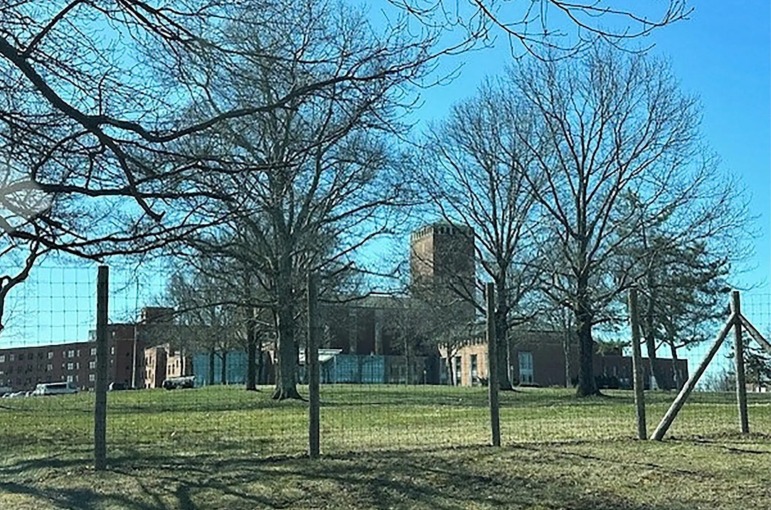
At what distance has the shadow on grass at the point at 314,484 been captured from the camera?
238 inches

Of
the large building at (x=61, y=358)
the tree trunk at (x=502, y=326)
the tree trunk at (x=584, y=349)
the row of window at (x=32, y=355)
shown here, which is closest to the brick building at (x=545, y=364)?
the tree trunk at (x=502, y=326)

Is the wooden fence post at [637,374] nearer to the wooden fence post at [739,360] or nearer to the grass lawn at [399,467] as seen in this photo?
the grass lawn at [399,467]

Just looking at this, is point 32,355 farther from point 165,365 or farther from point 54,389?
point 165,365

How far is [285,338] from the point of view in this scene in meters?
28.1

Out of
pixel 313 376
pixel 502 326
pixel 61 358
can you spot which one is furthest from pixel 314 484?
pixel 502 326

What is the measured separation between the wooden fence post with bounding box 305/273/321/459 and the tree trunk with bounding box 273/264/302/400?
1656cm

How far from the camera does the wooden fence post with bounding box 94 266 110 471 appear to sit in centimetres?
730

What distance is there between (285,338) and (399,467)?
2121 cm

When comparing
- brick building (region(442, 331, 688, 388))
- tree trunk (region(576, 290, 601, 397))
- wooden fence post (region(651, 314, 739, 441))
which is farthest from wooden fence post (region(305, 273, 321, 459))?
brick building (region(442, 331, 688, 388))

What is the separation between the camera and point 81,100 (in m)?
6.06

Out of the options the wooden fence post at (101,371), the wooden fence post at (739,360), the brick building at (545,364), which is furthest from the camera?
the brick building at (545,364)

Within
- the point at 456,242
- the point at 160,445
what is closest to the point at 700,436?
the point at 160,445

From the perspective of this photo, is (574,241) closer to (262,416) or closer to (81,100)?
(262,416)

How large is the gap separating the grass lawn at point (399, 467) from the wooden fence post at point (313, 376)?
207 mm
